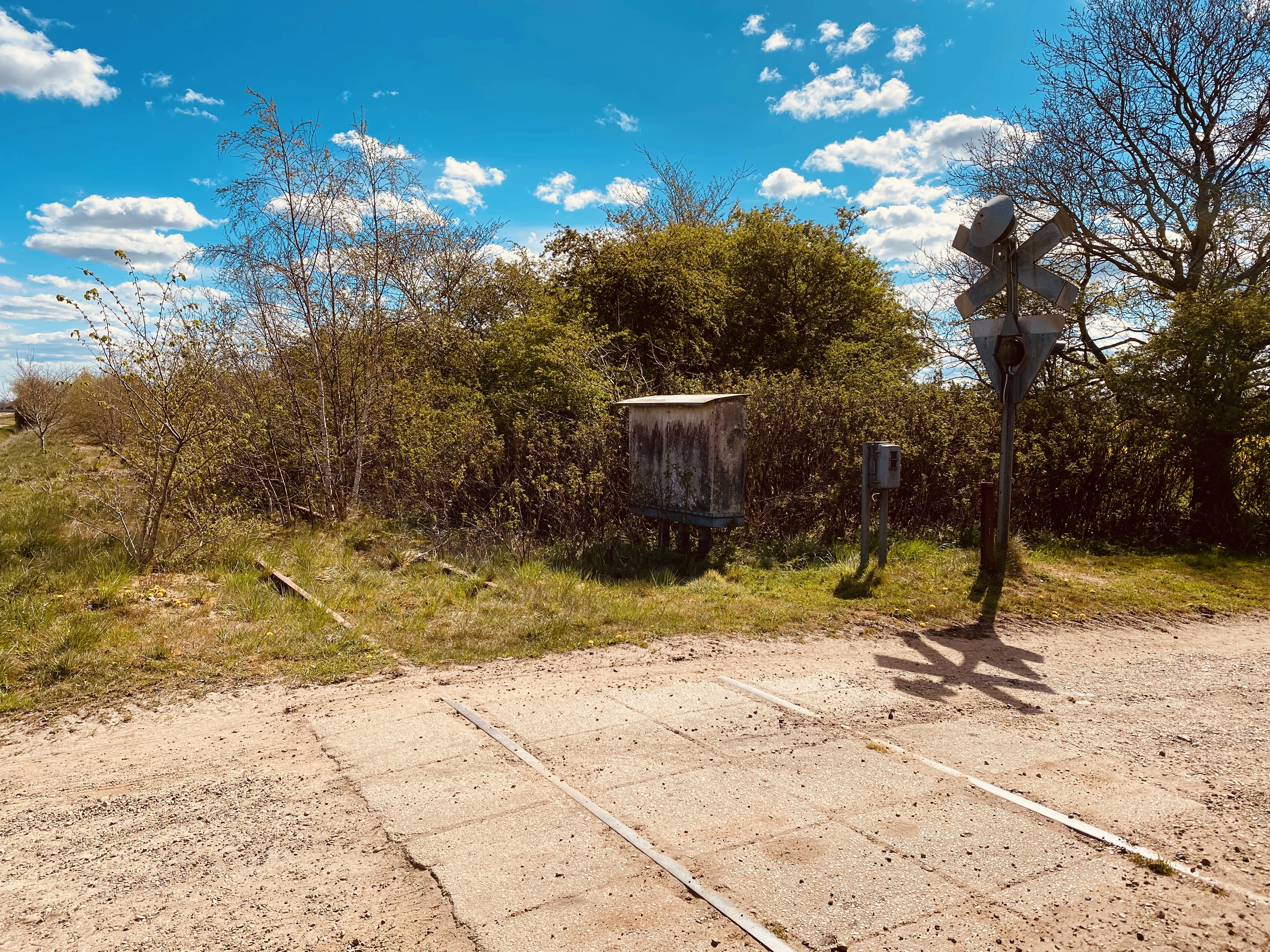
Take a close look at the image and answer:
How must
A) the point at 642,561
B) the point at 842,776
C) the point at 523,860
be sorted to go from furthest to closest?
the point at 642,561
the point at 842,776
the point at 523,860

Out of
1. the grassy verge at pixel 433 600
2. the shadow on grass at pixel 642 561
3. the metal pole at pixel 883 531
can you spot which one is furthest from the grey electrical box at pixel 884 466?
A: the shadow on grass at pixel 642 561

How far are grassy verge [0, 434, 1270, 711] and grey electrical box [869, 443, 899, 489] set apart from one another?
101 centimetres

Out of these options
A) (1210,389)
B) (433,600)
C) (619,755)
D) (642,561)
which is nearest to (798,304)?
(1210,389)

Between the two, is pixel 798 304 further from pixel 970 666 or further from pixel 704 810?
pixel 704 810

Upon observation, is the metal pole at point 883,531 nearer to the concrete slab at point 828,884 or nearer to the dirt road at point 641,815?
the dirt road at point 641,815

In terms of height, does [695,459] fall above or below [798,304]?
below

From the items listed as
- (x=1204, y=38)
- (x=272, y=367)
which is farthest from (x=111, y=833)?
(x=1204, y=38)

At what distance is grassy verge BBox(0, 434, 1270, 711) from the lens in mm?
6082

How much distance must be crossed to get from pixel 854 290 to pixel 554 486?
9.11 meters

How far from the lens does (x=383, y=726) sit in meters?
4.93

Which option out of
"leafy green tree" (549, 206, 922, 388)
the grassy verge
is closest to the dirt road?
the grassy verge

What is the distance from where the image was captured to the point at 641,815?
12.3 feet

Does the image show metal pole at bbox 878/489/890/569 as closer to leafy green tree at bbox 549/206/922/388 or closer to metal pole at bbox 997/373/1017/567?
metal pole at bbox 997/373/1017/567

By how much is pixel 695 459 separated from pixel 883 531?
2183 mm
